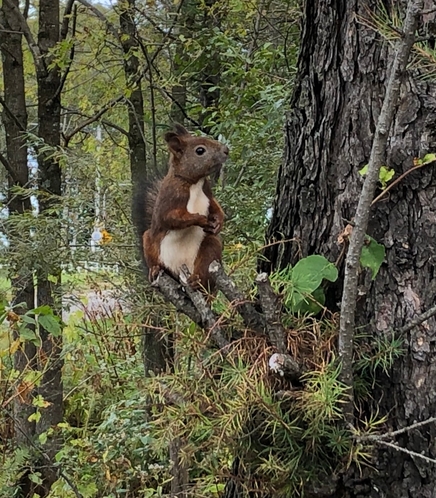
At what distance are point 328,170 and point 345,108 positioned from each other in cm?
13

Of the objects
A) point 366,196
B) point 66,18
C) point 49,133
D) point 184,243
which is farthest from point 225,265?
point 66,18

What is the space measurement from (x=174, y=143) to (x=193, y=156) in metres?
0.07

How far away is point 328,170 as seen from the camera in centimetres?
134

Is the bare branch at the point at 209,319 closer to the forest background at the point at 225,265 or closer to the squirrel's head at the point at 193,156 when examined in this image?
→ the forest background at the point at 225,265

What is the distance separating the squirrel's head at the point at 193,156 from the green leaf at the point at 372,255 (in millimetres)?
753

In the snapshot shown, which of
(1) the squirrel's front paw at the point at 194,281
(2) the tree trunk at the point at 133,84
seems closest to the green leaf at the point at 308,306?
(1) the squirrel's front paw at the point at 194,281

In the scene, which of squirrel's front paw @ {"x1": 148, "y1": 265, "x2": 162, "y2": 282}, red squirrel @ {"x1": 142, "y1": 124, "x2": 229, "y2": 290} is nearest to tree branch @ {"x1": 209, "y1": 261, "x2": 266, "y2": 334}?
red squirrel @ {"x1": 142, "y1": 124, "x2": 229, "y2": 290}

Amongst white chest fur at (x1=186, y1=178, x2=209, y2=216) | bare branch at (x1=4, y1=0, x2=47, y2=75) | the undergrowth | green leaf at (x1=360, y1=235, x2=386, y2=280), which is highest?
bare branch at (x1=4, y1=0, x2=47, y2=75)

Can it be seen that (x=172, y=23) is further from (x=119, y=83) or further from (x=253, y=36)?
(x=119, y=83)

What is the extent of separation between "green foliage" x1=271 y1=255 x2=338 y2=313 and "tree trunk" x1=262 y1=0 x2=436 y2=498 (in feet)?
0.28

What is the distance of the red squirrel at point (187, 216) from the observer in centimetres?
170

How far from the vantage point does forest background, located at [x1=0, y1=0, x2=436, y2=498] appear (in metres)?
1.14

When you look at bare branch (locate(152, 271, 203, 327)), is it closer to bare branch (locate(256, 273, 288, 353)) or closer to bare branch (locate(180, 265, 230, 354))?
bare branch (locate(180, 265, 230, 354))

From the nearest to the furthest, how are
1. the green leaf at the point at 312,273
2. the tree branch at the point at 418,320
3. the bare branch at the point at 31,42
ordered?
the tree branch at the point at 418,320 < the green leaf at the point at 312,273 < the bare branch at the point at 31,42
